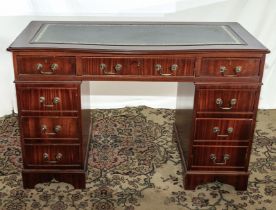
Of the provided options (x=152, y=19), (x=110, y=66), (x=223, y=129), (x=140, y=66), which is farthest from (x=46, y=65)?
(x=152, y=19)

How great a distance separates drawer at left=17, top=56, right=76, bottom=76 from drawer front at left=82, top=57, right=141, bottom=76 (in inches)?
3.0

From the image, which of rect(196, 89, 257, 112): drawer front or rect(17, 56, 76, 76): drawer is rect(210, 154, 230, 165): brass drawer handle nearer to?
rect(196, 89, 257, 112): drawer front

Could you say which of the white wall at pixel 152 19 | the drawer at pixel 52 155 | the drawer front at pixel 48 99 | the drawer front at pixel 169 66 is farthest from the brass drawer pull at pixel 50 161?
the white wall at pixel 152 19

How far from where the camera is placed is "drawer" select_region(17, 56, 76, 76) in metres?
2.11

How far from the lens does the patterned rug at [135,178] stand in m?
2.31

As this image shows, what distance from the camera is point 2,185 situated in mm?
2436

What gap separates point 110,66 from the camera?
213 centimetres

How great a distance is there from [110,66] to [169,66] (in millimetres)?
319

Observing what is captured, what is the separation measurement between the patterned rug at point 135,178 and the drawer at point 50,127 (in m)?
0.36

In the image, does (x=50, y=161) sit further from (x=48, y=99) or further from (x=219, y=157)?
(x=219, y=157)

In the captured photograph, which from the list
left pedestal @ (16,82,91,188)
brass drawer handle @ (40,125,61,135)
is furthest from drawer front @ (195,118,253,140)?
brass drawer handle @ (40,125,61,135)

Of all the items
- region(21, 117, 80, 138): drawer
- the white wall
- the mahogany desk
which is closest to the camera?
the mahogany desk

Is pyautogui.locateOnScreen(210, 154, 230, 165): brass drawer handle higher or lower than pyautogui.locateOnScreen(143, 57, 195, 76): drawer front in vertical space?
lower

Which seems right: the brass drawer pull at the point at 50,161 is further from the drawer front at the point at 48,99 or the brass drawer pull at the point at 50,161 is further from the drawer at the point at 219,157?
the drawer at the point at 219,157
